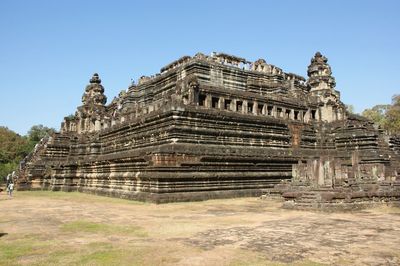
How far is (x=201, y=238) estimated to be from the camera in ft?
31.0

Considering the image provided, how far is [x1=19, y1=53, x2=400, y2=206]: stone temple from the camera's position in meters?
20.5

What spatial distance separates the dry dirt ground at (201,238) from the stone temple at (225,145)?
467 centimetres

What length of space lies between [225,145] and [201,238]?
15.5m

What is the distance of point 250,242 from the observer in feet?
29.2

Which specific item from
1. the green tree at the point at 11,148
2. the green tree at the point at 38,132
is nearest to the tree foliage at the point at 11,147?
the green tree at the point at 11,148

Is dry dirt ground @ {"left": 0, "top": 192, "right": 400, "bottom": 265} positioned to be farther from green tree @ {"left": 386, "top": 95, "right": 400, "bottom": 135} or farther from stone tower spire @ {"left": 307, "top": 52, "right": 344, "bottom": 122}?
green tree @ {"left": 386, "top": 95, "right": 400, "bottom": 135}

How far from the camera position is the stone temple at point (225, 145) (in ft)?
67.2

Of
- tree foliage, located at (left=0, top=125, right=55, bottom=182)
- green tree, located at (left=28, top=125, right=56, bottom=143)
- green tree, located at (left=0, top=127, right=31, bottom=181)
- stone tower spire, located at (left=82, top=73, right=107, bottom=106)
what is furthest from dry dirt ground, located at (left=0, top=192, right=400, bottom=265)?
green tree, located at (left=28, top=125, right=56, bottom=143)

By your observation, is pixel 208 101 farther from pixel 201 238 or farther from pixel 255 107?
pixel 201 238

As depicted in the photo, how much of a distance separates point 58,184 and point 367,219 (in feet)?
93.0

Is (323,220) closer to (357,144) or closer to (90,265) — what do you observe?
(90,265)

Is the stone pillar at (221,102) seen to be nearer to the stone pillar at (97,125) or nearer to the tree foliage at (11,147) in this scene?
the stone pillar at (97,125)

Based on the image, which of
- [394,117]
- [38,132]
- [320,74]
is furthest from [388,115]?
[38,132]

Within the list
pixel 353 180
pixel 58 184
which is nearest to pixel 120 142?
pixel 58 184
